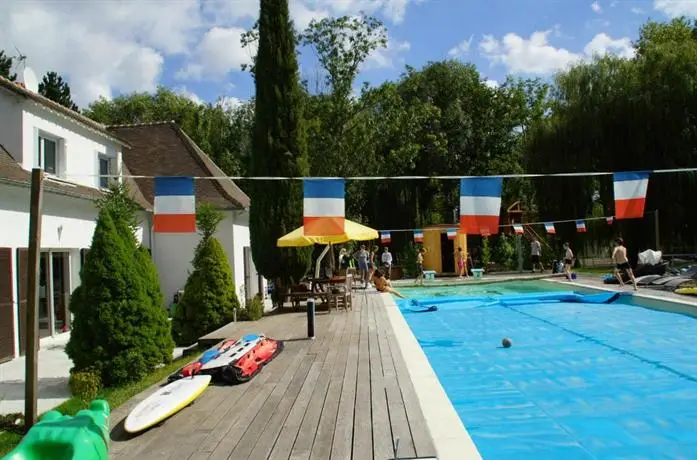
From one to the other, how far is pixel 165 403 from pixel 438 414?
2.71 m

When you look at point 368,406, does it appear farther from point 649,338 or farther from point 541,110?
point 541,110

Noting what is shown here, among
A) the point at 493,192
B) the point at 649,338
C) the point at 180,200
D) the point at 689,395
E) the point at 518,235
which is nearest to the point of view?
the point at 689,395

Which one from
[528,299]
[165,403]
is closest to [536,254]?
[528,299]

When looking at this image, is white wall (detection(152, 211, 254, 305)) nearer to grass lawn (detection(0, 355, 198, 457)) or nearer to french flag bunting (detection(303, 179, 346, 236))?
french flag bunting (detection(303, 179, 346, 236))

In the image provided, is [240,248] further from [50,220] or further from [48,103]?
[48,103]

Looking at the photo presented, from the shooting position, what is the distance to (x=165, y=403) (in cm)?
556

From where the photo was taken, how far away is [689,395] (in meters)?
7.55

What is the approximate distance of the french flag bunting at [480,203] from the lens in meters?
10.6

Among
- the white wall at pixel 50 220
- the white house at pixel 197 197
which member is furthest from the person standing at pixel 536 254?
the white wall at pixel 50 220

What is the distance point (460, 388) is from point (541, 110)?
137 ft

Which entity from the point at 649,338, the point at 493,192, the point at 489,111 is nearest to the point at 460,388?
the point at 493,192

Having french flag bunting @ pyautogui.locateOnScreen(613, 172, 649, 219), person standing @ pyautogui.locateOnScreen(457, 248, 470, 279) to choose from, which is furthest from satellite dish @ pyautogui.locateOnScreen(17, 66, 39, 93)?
person standing @ pyautogui.locateOnScreen(457, 248, 470, 279)

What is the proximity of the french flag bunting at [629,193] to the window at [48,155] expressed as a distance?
44.3ft

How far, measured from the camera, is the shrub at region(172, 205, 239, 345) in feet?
43.1
